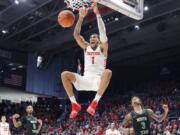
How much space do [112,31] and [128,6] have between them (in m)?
14.0

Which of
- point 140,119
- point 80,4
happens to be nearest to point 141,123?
point 140,119

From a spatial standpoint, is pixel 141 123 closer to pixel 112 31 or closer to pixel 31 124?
pixel 31 124

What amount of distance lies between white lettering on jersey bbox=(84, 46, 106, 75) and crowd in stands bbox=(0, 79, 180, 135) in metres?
8.17

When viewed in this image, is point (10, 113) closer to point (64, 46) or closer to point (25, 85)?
point (25, 85)

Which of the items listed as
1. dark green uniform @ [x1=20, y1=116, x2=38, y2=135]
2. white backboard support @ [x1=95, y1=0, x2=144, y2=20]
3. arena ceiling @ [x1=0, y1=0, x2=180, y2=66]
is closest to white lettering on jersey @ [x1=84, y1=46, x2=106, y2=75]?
white backboard support @ [x1=95, y1=0, x2=144, y2=20]

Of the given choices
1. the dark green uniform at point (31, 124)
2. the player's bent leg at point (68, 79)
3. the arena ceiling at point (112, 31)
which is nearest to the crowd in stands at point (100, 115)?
the arena ceiling at point (112, 31)

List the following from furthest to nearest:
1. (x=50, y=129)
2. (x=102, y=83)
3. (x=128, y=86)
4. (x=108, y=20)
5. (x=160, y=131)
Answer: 1. (x=128, y=86)
2. (x=50, y=129)
3. (x=108, y=20)
4. (x=160, y=131)
5. (x=102, y=83)

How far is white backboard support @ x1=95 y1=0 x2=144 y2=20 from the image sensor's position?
9794mm

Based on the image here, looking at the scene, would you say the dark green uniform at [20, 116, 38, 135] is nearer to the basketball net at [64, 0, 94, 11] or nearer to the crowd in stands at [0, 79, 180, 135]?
the basketball net at [64, 0, 94, 11]

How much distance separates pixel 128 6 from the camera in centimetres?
1045

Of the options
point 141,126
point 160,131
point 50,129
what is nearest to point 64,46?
point 50,129

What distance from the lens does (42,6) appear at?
22328 mm

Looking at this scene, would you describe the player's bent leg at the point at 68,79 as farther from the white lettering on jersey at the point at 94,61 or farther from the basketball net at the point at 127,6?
the basketball net at the point at 127,6

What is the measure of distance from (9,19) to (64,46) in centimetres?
545
